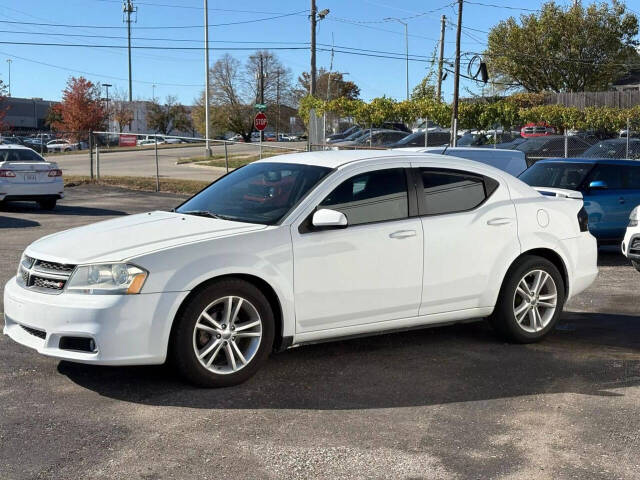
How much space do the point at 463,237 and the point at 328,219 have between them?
50.5 inches

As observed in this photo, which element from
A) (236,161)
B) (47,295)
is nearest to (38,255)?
(47,295)

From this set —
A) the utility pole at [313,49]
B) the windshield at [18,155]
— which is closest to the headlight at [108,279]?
the windshield at [18,155]

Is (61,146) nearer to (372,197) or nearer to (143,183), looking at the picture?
(143,183)

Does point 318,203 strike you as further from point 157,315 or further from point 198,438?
point 198,438

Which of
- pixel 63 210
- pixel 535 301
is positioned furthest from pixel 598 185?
pixel 63 210

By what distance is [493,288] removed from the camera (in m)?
6.69

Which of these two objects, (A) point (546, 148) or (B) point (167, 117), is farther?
(B) point (167, 117)

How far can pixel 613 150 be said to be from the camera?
27422 millimetres

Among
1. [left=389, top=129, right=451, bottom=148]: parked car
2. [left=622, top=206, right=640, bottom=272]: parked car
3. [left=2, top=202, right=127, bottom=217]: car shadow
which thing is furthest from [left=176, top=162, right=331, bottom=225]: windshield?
[left=389, top=129, right=451, bottom=148]: parked car

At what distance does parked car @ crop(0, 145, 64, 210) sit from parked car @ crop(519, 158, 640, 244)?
10931 millimetres

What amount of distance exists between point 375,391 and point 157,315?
1.51m

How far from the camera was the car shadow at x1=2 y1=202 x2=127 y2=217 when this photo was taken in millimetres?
18975

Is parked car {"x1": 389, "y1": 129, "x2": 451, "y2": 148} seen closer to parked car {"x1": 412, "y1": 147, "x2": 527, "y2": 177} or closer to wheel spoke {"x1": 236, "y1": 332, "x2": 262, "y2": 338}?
parked car {"x1": 412, "y1": 147, "x2": 527, "y2": 177}

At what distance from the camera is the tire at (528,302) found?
6766 millimetres
